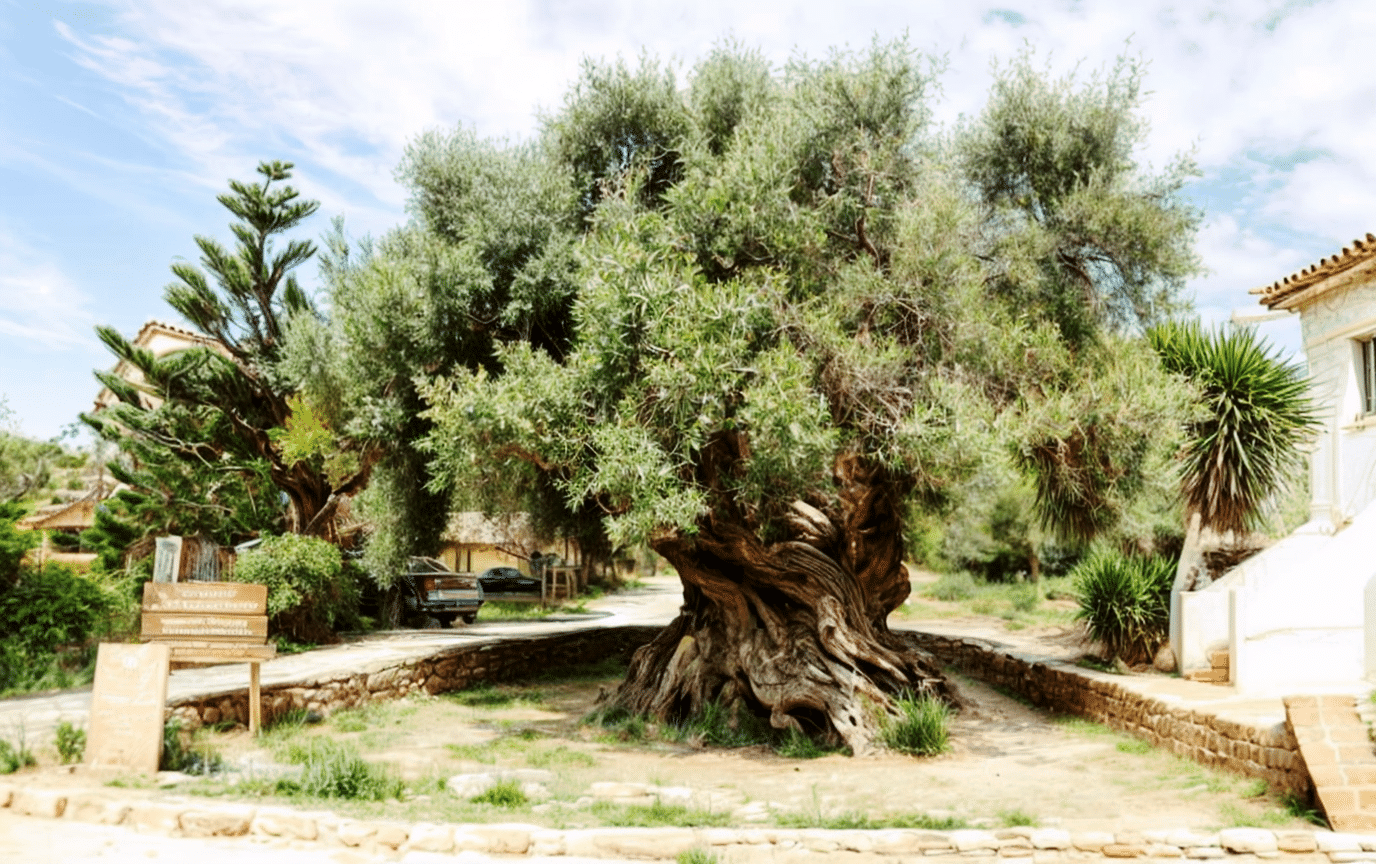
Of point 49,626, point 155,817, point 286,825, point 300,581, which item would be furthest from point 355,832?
point 300,581

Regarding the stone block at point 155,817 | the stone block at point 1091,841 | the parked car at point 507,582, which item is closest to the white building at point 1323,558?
the stone block at point 1091,841

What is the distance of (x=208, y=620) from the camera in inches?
425

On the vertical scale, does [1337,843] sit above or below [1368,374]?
below

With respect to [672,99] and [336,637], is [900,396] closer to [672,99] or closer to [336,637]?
[672,99]

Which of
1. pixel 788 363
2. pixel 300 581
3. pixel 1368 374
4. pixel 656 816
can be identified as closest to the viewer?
pixel 656 816

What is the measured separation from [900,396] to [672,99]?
19.4 feet

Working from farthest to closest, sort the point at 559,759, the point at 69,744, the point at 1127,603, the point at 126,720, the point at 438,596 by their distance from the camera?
the point at 438,596 → the point at 1127,603 → the point at 559,759 → the point at 69,744 → the point at 126,720

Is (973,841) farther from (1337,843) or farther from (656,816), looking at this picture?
(1337,843)

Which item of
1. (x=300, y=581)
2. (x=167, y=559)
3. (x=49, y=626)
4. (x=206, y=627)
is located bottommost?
(x=49, y=626)

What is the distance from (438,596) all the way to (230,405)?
282 inches

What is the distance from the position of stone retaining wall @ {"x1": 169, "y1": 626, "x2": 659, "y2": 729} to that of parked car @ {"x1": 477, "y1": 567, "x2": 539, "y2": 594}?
12.6 metres

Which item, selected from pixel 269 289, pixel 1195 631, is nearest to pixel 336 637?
pixel 269 289

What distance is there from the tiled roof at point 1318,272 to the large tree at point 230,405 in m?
15.3

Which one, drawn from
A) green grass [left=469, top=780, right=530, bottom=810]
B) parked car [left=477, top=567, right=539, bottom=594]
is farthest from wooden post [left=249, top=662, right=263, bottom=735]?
parked car [left=477, top=567, right=539, bottom=594]
